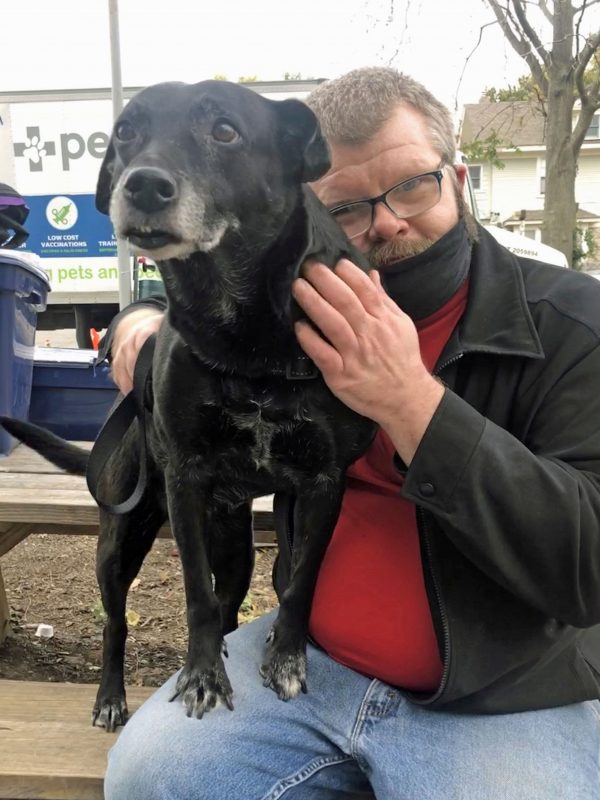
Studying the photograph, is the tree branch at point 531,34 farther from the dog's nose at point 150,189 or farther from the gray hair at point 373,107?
the dog's nose at point 150,189

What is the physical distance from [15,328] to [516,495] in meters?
2.41

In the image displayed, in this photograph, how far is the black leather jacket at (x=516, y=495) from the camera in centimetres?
138

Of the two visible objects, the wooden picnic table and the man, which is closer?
the man

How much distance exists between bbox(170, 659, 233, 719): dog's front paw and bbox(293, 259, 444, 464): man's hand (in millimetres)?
612

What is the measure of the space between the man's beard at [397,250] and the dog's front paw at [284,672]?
35.0 inches

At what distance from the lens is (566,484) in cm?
139

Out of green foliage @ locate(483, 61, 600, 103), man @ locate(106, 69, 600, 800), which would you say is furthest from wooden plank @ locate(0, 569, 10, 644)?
green foliage @ locate(483, 61, 600, 103)

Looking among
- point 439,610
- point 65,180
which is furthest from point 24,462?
point 65,180

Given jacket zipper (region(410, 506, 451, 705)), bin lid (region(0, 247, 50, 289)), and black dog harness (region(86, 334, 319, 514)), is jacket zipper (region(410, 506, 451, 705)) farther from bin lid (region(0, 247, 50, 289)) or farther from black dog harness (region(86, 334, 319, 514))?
bin lid (region(0, 247, 50, 289))

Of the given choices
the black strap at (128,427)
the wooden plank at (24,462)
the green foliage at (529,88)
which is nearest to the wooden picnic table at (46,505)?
the wooden plank at (24,462)

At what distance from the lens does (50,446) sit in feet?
7.38

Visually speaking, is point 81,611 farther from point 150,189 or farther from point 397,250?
point 150,189

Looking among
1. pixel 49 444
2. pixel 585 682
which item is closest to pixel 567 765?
pixel 585 682

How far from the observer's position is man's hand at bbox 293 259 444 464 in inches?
55.4
